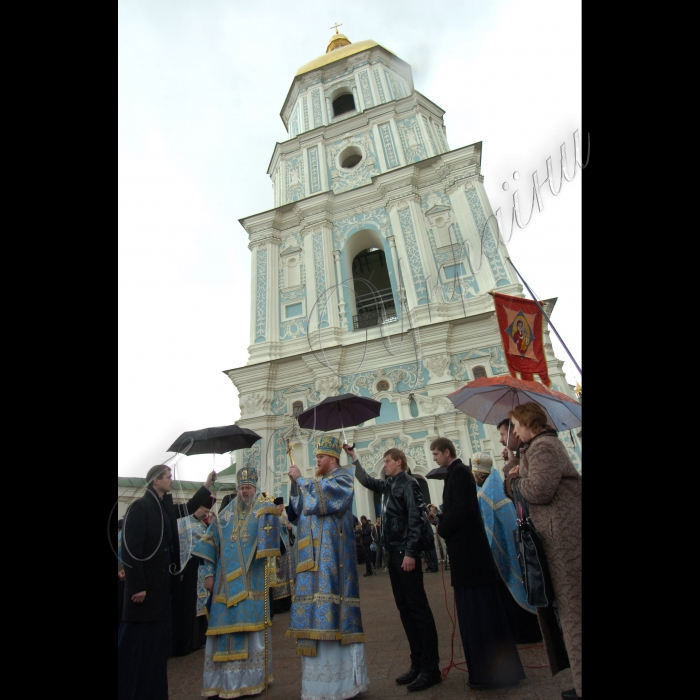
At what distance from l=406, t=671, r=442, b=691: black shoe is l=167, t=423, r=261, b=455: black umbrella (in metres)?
2.55

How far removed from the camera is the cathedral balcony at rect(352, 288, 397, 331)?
45.9 ft

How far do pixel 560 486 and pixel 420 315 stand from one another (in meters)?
10.8

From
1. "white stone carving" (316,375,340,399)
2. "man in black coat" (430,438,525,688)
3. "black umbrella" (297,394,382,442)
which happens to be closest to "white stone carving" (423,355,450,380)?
"white stone carving" (316,375,340,399)

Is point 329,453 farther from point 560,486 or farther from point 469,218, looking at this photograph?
point 469,218

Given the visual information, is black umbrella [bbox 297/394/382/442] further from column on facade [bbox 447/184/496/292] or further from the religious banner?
column on facade [bbox 447/184/496/292]

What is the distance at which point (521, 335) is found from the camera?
17.0 feet

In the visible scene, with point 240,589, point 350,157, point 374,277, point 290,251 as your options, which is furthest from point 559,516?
point 350,157

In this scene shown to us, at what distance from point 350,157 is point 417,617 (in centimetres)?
1831

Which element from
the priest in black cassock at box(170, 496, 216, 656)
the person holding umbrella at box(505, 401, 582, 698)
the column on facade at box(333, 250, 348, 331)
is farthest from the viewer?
the column on facade at box(333, 250, 348, 331)

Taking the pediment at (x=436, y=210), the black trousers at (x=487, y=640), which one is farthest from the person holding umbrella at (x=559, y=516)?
the pediment at (x=436, y=210)

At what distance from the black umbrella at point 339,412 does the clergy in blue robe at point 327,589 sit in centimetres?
143

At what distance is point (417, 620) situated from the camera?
3012 millimetres

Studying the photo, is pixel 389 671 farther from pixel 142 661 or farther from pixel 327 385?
pixel 327 385
